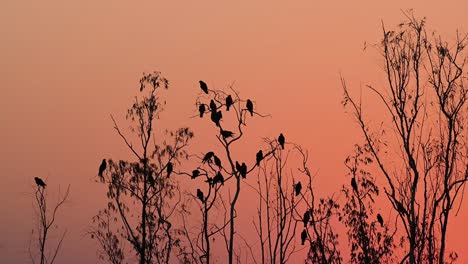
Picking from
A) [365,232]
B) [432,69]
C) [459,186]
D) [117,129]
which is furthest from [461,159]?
[117,129]

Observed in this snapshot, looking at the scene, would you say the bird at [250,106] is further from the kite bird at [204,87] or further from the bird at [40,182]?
the bird at [40,182]

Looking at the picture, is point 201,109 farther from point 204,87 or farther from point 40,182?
point 40,182

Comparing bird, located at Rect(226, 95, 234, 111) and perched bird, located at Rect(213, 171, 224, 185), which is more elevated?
bird, located at Rect(226, 95, 234, 111)

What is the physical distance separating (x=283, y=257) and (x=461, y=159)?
573 cm

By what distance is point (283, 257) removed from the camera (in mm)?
16469

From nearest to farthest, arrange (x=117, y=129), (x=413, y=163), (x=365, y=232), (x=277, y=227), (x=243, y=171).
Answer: (x=243, y=171)
(x=277, y=227)
(x=413, y=163)
(x=117, y=129)
(x=365, y=232)

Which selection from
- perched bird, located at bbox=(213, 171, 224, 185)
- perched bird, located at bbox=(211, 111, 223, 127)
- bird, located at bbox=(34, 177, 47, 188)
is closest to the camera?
perched bird, located at bbox=(211, 111, 223, 127)

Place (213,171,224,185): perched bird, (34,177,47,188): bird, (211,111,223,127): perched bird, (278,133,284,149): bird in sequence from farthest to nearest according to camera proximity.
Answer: (34,177,47,188): bird → (213,171,224,185): perched bird → (278,133,284,149): bird → (211,111,223,127): perched bird

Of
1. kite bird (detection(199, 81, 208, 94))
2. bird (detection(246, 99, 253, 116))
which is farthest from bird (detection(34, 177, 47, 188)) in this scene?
bird (detection(246, 99, 253, 116))

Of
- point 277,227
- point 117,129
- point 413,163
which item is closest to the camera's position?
point 277,227

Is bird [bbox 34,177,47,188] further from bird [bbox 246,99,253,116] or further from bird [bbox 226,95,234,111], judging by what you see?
bird [bbox 246,99,253,116]

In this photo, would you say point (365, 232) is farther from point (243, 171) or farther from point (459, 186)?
point (243, 171)

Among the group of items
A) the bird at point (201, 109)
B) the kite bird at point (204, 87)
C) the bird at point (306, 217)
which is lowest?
the bird at point (306, 217)

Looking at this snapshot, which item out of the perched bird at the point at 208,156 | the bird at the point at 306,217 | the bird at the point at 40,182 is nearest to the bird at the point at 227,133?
the perched bird at the point at 208,156
